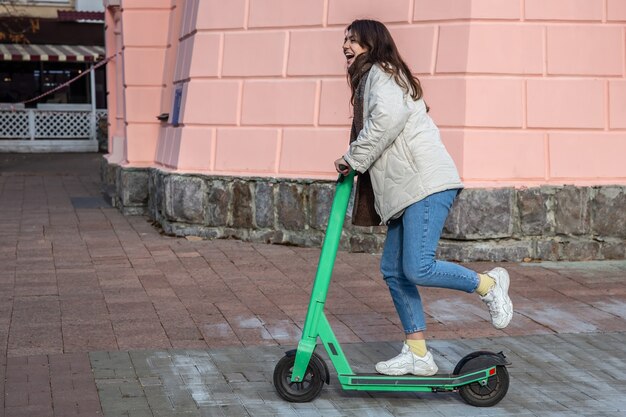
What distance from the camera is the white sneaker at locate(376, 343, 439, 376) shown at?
17.4 ft

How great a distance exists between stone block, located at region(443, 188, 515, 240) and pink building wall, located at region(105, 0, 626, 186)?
129mm

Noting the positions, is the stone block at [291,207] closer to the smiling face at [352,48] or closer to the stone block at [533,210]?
the stone block at [533,210]

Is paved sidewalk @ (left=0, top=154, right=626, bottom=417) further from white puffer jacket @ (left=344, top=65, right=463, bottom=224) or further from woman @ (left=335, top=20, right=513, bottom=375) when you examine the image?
white puffer jacket @ (left=344, top=65, right=463, bottom=224)

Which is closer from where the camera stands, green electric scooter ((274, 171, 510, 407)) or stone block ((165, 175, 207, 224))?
green electric scooter ((274, 171, 510, 407))

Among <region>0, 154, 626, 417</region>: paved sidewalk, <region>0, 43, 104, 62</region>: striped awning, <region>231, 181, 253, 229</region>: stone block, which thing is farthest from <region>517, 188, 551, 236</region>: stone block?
<region>0, 43, 104, 62</region>: striped awning

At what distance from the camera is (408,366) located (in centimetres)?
532

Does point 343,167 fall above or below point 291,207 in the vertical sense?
above

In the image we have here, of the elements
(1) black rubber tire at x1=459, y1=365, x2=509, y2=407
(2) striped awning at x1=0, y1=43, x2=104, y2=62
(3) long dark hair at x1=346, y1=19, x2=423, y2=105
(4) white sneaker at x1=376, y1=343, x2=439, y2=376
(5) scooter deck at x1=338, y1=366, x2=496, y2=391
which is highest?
(2) striped awning at x1=0, y1=43, x2=104, y2=62

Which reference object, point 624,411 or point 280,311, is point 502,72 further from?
point 624,411

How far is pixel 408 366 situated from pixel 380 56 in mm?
1526

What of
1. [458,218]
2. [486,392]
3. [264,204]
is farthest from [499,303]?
[264,204]

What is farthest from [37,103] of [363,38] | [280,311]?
[363,38]

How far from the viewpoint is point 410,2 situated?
31.7 feet

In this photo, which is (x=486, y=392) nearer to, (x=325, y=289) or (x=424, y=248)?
(x=424, y=248)
